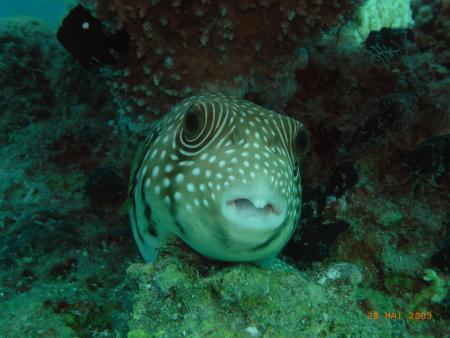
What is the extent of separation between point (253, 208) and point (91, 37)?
3.56 meters

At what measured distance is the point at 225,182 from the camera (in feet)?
7.96

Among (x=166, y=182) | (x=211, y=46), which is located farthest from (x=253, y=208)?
(x=211, y=46)

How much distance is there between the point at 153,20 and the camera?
452 centimetres

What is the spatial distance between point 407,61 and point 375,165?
1476mm

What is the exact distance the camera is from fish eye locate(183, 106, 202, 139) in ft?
9.07

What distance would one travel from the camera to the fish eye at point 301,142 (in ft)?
10.3

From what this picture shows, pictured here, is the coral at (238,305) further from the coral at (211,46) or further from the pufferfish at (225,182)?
the coral at (211,46)

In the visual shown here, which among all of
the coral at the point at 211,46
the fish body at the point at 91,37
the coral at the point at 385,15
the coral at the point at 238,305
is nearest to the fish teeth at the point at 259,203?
the coral at the point at 238,305

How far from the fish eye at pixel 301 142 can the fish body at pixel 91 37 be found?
2.77 meters

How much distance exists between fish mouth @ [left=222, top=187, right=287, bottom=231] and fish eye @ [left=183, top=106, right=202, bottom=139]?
24.5 inches
